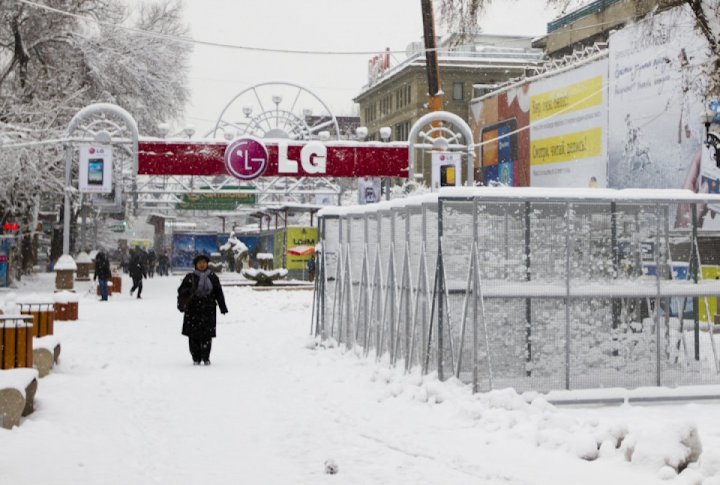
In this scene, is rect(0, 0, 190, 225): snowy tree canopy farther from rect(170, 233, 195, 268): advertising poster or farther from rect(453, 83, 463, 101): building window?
rect(453, 83, 463, 101): building window

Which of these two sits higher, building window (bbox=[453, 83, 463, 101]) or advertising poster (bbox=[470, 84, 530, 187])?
building window (bbox=[453, 83, 463, 101])

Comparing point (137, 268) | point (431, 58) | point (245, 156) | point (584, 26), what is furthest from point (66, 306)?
point (584, 26)

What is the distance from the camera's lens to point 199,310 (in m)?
16.4

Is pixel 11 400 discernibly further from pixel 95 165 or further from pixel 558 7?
pixel 95 165

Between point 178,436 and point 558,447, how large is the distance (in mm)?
3479

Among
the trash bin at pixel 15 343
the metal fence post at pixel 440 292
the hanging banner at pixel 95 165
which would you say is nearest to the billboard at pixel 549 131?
→ the hanging banner at pixel 95 165

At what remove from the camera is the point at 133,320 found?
26.1 m

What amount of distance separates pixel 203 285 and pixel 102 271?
18.0 meters

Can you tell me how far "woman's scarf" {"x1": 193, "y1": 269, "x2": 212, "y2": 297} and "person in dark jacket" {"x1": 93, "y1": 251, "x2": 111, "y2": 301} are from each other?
17.6 meters

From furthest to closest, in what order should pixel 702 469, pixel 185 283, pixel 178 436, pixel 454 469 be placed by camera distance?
pixel 185 283 → pixel 178 436 → pixel 454 469 → pixel 702 469

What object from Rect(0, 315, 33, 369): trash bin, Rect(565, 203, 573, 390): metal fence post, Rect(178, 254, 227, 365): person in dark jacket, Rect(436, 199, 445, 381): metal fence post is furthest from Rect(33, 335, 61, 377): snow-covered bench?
Rect(565, 203, 573, 390): metal fence post

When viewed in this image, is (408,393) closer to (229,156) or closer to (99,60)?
(229,156)

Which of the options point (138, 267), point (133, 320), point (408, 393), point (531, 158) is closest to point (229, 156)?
point (133, 320)

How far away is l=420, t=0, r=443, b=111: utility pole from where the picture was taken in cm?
3362
